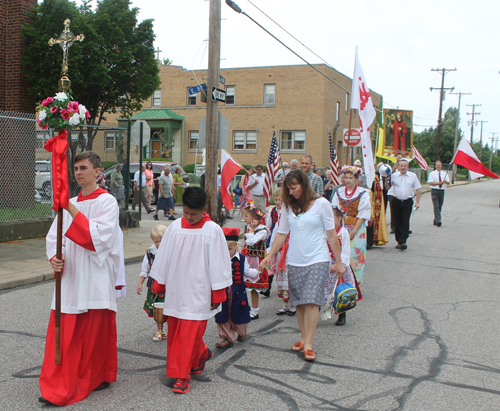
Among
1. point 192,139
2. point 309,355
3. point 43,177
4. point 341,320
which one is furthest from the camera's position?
point 192,139

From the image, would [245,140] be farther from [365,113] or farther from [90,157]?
[90,157]

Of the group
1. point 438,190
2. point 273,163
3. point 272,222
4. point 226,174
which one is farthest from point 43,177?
point 438,190

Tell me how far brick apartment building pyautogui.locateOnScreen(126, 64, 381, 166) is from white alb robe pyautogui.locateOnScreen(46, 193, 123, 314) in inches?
1239

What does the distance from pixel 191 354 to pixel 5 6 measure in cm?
1203

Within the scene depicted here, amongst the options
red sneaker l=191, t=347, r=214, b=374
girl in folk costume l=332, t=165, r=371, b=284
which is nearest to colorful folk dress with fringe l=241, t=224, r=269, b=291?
girl in folk costume l=332, t=165, r=371, b=284

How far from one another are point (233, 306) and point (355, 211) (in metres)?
2.95

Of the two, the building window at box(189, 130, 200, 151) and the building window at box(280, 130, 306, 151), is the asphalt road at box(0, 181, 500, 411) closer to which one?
the building window at box(280, 130, 306, 151)

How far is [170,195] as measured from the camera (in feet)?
52.3

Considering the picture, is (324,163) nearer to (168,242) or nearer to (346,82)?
(346,82)

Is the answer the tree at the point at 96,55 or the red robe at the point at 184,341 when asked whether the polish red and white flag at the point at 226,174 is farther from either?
the red robe at the point at 184,341

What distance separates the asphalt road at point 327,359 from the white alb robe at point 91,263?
0.72 m

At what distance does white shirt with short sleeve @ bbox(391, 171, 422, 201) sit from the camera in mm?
11227

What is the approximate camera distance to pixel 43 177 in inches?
450

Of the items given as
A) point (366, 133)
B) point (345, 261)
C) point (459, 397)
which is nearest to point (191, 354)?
point (459, 397)
